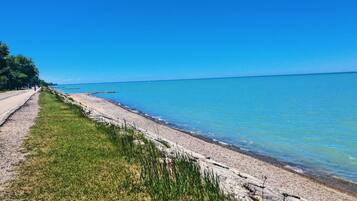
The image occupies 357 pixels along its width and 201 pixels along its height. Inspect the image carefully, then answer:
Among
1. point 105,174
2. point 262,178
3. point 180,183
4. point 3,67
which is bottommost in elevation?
point 262,178

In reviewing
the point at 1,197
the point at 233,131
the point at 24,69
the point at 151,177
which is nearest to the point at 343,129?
the point at 233,131

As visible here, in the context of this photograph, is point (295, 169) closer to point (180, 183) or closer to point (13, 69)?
point (180, 183)

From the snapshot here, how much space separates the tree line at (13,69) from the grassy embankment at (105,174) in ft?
276

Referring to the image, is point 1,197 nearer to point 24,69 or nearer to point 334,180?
point 334,180

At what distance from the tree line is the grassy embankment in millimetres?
84181

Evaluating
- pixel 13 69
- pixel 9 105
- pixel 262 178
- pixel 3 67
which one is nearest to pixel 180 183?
pixel 262 178

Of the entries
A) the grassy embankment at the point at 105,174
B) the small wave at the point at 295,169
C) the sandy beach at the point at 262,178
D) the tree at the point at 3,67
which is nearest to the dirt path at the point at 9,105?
the grassy embankment at the point at 105,174

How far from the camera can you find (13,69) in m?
112

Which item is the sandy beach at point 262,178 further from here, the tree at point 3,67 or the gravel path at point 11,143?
the tree at point 3,67

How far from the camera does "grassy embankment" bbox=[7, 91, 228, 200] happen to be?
9383mm

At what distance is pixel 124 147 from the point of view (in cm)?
1509

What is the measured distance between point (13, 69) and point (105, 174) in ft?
368

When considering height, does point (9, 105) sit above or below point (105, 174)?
above

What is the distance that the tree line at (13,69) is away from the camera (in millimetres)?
91531
